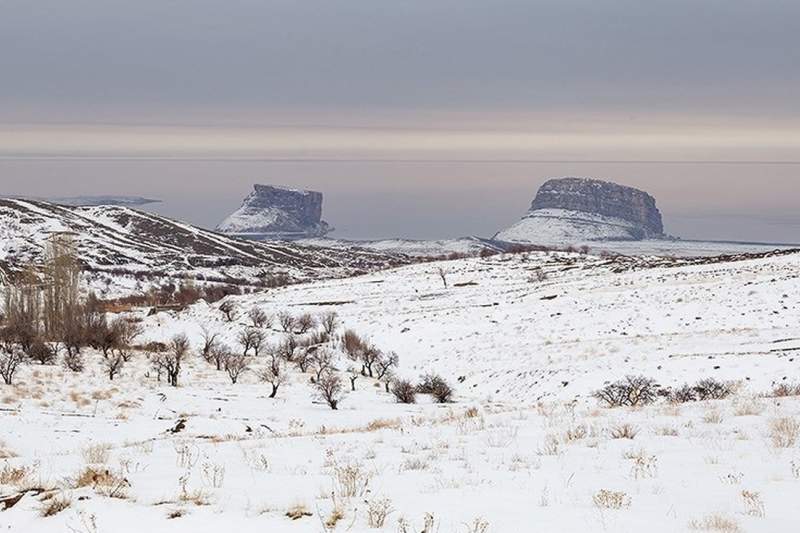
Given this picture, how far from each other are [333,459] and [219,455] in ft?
8.43

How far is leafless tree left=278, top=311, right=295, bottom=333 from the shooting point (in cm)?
6883

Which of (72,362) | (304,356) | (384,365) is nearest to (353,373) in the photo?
(384,365)

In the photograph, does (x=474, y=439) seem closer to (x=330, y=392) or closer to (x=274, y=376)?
(x=330, y=392)

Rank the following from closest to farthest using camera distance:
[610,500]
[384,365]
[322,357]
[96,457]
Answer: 1. [610,500]
2. [96,457]
3. [384,365]
4. [322,357]

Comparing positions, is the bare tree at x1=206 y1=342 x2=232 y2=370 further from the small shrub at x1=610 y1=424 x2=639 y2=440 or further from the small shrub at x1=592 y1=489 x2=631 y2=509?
the small shrub at x1=592 y1=489 x2=631 y2=509

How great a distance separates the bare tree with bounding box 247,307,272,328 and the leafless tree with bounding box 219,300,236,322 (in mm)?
3430

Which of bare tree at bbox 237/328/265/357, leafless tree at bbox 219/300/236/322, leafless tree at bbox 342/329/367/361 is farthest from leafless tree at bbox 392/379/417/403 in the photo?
leafless tree at bbox 219/300/236/322

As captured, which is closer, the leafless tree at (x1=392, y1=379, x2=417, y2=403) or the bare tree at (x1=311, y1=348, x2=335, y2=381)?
the leafless tree at (x1=392, y1=379, x2=417, y2=403)

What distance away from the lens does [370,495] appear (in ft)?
27.2

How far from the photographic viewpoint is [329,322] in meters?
66.4

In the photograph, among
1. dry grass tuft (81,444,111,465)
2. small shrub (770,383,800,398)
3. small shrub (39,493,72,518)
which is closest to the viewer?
small shrub (39,493,72,518)

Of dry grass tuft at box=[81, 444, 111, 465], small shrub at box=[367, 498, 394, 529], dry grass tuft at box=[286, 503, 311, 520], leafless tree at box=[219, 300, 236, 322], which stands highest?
small shrub at box=[367, 498, 394, 529]

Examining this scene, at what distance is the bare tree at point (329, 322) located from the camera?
64750mm

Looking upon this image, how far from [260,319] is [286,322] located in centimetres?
490
